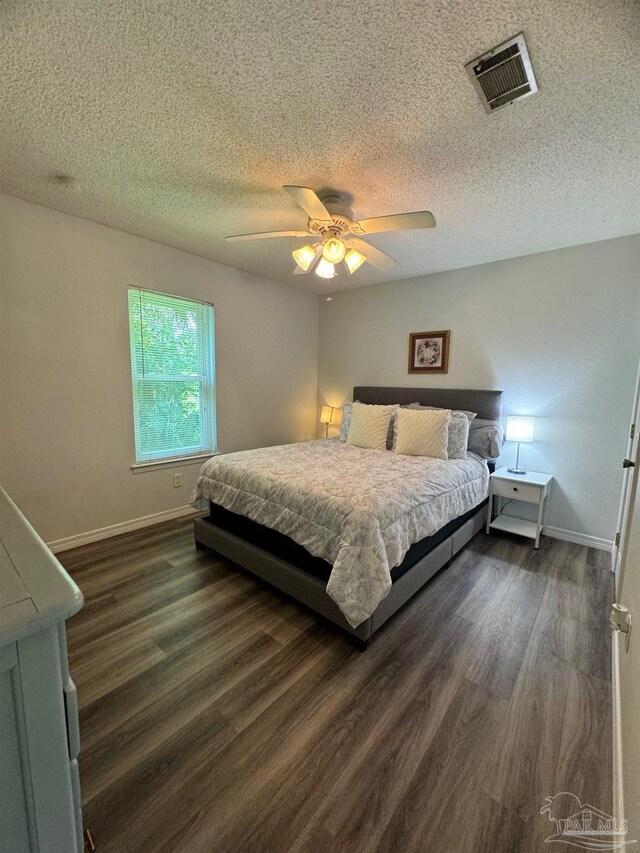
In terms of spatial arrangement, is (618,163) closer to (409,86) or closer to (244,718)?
(409,86)

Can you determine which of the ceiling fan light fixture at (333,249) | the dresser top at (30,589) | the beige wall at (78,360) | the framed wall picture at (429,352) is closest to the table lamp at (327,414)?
the framed wall picture at (429,352)

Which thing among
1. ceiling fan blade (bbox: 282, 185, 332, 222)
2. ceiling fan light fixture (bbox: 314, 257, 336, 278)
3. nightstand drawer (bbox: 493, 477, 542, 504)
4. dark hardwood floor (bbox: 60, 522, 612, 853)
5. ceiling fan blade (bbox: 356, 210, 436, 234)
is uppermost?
ceiling fan blade (bbox: 282, 185, 332, 222)

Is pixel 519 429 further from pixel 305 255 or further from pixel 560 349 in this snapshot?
pixel 305 255

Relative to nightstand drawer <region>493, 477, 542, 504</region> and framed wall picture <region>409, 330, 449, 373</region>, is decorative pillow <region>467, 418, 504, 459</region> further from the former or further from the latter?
framed wall picture <region>409, 330, 449, 373</region>

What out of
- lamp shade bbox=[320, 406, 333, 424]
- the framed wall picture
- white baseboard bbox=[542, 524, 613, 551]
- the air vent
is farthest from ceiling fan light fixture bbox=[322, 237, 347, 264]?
white baseboard bbox=[542, 524, 613, 551]

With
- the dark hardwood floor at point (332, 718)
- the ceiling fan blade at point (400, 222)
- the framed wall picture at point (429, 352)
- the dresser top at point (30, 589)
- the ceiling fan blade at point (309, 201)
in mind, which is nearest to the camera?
the dresser top at point (30, 589)

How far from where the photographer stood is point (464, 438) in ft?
9.98

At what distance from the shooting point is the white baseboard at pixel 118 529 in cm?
273

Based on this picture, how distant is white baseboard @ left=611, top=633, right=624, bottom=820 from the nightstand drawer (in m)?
1.21

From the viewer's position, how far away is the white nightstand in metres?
2.85

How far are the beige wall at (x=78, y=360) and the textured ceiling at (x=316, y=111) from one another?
321mm

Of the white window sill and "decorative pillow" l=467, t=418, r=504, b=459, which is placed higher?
"decorative pillow" l=467, t=418, r=504, b=459

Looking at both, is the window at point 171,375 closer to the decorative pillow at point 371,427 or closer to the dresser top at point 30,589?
the decorative pillow at point 371,427

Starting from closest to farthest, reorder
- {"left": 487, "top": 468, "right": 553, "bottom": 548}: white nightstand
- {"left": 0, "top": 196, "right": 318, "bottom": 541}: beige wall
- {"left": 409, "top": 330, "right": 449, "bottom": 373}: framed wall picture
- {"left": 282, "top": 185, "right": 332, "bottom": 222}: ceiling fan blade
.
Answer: {"left": 282, "top": 185, "right": 332, "bottom": 222}: ceiling fan blade → {"left": 0, "top": 196, "right": 318, "bottom": 541}: beige wall → {"left": 487, "top": 468, "right": 553, "bottom": 548}: white nightstand → {"left": 409, "top": 330, "right": 449, "bottom": 373}: framed wall picture
